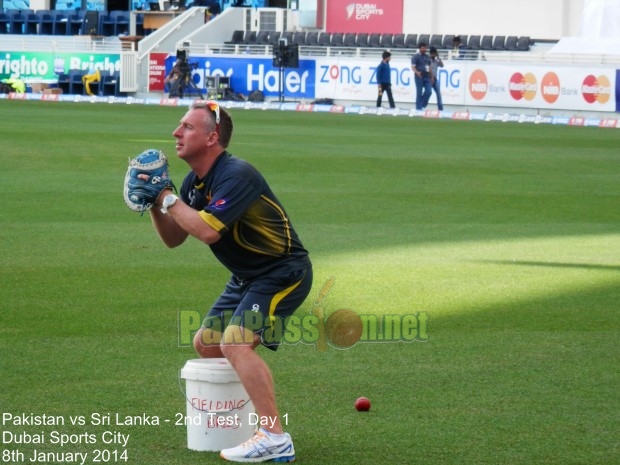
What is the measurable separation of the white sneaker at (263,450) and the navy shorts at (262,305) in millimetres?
464

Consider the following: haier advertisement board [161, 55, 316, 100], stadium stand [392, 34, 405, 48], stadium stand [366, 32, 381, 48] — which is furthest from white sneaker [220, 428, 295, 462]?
stadium stand [366, 32, 381, 48]

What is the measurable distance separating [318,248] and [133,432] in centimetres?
690

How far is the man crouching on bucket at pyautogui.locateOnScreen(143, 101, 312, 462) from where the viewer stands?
610 cm

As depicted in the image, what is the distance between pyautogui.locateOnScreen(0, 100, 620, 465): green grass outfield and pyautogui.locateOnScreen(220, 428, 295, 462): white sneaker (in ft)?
0.48

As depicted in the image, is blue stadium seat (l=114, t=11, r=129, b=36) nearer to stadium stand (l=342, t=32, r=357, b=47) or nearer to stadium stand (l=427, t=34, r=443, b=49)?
stadium stand (l=342, t=32, r=357, b=47)

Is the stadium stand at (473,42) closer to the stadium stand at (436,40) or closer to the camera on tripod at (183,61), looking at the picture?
the stadium stand at (436,40)

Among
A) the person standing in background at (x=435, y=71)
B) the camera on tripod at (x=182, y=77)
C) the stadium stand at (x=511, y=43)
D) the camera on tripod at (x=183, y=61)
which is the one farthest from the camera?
the stadium stand at (x=511, y=43)

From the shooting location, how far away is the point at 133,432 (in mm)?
6602

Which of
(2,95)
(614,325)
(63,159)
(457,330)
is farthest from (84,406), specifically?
(2,95)

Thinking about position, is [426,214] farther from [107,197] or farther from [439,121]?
[439,121]

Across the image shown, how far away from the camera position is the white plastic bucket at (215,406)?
623cm

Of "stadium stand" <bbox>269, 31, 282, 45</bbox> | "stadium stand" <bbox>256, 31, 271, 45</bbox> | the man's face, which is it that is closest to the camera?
the man's face

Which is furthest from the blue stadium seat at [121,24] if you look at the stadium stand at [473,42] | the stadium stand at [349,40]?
the stadium stand at [473,42]

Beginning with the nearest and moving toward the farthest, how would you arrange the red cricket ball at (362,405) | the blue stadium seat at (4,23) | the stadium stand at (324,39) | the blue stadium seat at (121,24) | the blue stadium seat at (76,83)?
the red cricket ball at (362,405), the blue stadium seat at (76,83), the stadium stand at (324,39), the blue stadium seat at (121,24), the blue stadium seat at (4,23)
